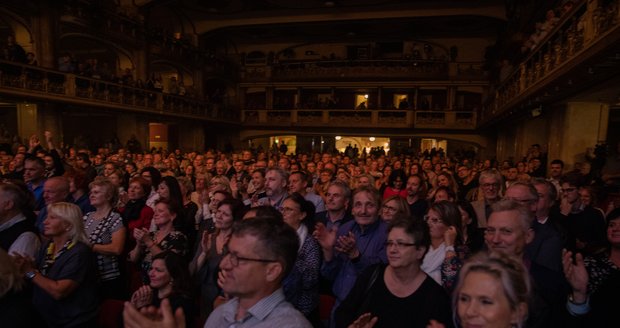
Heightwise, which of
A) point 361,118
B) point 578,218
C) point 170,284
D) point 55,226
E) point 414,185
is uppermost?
point 361,118

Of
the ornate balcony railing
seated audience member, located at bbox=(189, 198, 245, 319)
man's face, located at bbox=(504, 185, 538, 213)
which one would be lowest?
seated audience member, located at bbox=(189, 198, 245, 319)

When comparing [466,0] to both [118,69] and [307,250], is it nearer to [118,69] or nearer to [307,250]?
[118,69]

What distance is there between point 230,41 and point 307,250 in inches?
1030

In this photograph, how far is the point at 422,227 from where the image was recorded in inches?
92.4

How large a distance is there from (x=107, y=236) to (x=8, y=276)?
4.67 ft

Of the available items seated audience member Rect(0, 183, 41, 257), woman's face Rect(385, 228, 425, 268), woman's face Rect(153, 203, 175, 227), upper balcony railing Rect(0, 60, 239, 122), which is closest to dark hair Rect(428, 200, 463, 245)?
woman's face Rect(385, 228, 425, 268)

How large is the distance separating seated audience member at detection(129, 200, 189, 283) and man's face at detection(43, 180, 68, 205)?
1044 millimetres

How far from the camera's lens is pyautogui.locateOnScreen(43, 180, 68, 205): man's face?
382 cm

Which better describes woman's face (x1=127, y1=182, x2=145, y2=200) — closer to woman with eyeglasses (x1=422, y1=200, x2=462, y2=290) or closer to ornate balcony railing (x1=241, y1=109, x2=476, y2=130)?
woman with eyeglasses (x1=422, y1=200, x2=462, y2=290)

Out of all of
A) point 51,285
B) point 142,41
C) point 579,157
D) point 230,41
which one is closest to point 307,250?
point 51,285

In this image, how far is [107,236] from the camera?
3418 millimetres

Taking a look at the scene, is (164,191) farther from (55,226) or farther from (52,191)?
(55,226)

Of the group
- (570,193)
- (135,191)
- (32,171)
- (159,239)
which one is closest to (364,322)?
(159,239)

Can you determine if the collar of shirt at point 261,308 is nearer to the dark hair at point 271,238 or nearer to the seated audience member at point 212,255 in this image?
the dark hair at point 271,238
